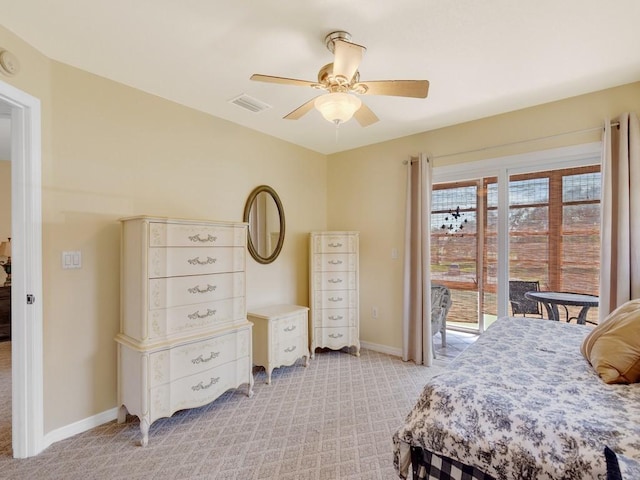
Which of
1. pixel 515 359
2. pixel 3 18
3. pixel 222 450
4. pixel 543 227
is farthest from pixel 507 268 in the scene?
pixel 3 18

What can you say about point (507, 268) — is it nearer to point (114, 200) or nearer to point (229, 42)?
point (229, 42)

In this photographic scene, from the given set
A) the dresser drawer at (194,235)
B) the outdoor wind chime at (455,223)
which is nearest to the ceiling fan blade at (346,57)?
the dresser drawer at (194,235)

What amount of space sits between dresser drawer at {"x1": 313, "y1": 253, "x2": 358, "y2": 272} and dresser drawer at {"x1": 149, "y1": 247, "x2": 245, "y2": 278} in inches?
44.4

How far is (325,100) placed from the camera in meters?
1.78

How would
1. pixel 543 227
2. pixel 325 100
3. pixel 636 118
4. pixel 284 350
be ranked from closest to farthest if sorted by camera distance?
pixel 325 100
pixel 636 118
pixel 543 227
pixel 284 350

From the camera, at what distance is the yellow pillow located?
1.36m

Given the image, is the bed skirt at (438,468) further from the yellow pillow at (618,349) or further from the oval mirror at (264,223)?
the oval mirror at (264,223)

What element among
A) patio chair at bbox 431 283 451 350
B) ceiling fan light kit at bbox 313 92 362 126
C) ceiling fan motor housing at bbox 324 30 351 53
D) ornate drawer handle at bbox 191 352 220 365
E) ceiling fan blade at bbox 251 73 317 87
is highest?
ceiling fan motor housing at bbox 324 30 351 53

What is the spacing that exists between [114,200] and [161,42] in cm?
116

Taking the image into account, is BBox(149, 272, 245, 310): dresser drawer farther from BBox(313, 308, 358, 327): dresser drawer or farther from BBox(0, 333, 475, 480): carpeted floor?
A: BBox(313, 308, 358, 327): dresser drawer

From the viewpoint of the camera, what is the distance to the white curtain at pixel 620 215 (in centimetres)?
232

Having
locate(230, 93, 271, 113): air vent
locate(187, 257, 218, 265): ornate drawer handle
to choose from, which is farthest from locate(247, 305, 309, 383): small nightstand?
locate(230, 93, 271, 113): air vent

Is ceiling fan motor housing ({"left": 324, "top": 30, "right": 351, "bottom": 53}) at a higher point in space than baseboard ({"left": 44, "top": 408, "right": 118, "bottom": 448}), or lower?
higher

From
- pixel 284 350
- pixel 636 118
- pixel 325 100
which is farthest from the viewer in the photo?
pixel 284 350
